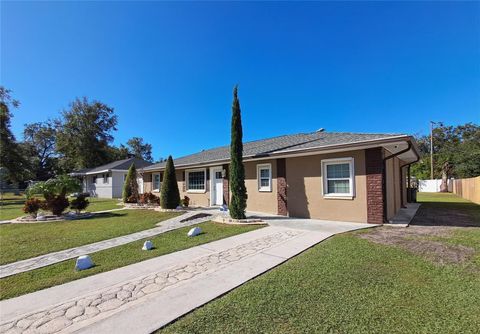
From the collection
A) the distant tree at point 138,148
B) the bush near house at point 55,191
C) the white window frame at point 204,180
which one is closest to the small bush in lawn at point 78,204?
the bush near house at point 55,191

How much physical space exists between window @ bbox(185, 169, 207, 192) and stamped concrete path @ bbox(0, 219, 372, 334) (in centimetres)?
950

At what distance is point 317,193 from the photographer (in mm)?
9398

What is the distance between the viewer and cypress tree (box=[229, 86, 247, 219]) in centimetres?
955

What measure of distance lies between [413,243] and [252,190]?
7.33 meters

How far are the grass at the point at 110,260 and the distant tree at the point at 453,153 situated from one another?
29011 millimetres

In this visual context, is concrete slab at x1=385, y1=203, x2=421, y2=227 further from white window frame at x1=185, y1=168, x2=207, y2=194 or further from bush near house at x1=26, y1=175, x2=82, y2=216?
bush near house at x1=26, y1=175, x2=82, y2=216

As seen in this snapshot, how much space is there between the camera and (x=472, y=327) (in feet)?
8.41

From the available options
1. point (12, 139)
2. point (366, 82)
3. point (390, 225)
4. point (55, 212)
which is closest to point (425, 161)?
point (366, 82)

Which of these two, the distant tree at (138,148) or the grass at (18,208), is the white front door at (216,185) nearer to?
the grass at (18,208)

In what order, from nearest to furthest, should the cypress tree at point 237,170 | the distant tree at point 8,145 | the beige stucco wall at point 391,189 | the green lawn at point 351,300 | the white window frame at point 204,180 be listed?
1. the green lawn at point 351,300
2. the beige stucco wall at point 391,189
3. the cypress tree at point 237,170
4. the white window frame at point 204,180
5. the distant tree at point 8,145

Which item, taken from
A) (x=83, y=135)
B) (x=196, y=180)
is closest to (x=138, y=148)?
(x=83, y=135)

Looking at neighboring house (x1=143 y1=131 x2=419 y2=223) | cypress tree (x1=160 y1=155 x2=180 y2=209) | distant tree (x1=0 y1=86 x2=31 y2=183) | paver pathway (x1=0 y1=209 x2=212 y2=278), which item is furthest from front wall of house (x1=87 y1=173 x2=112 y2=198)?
paver pathway (x1=0 y1=209 x2=212 y2=278)

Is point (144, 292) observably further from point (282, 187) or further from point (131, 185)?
point (131, 185)

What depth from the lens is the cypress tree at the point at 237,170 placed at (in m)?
9.55
